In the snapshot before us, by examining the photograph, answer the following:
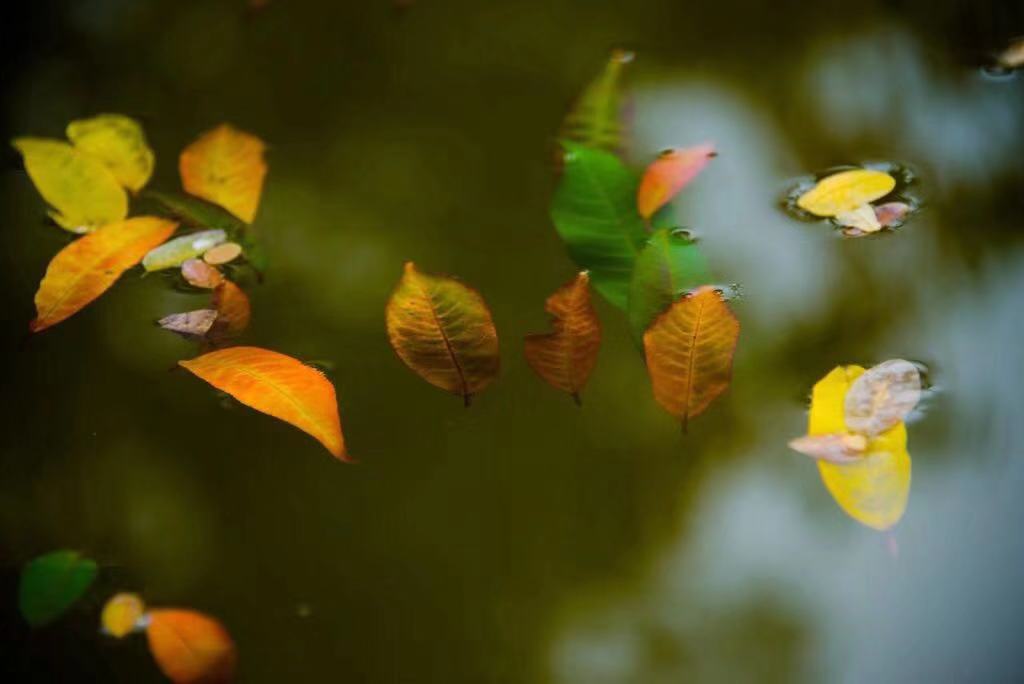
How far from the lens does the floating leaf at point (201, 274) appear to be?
0.94m

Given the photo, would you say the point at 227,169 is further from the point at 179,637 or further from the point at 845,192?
the point at 845,192

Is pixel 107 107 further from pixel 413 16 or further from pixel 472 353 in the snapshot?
pixel 472 353

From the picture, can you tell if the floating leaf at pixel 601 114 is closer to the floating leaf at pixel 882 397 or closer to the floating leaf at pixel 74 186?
Result: the floating leaf at pixel 882 397

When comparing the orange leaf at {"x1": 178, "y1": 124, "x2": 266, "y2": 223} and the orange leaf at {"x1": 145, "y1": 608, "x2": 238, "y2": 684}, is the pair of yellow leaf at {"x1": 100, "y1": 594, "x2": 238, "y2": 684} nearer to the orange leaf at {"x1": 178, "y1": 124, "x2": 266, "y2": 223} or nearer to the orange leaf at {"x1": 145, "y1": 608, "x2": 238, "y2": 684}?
the orange leaf at {"x1": 145, "y1": 608, "x2": 238, "y2": 684}

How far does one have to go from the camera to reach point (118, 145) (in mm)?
1089

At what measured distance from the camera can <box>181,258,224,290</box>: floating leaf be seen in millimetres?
937

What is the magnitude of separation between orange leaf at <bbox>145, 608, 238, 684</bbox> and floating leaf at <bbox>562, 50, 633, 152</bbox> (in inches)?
27.3

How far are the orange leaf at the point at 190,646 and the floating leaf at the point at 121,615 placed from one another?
0.01m

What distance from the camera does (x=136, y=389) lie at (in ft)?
2.90

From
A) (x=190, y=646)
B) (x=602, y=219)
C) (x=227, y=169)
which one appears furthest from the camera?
(x=227, y=169)

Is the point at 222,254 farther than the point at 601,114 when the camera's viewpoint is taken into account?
No

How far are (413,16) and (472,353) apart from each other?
639 mm

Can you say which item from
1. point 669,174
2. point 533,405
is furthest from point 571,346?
point 669,174

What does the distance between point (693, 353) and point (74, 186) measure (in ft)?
2.53
